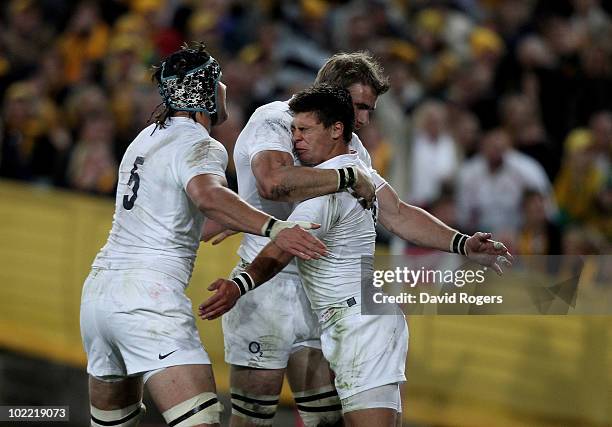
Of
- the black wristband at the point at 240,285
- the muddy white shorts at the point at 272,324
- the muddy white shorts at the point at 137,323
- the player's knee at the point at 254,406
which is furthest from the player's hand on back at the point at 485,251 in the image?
the muddy white shorts at the point at 137,323

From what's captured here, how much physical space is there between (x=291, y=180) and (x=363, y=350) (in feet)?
2.76

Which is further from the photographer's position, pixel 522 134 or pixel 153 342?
pixel 522 134

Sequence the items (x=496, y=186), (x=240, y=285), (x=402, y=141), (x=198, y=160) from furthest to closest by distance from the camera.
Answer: (x=402, y=141) → (x=496, y=186) → (x=198, y=160) → (x=240, y=285)

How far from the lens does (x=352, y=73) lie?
19.4 ft

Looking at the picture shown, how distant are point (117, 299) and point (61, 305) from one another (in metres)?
4.10

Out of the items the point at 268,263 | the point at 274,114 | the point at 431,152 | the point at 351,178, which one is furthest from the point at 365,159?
the point at 431,152

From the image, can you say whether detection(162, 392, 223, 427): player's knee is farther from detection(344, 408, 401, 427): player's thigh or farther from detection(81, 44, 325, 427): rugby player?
detection(344, 408, 401, 427): player's thigh

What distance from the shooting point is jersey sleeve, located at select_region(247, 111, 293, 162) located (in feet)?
18.6

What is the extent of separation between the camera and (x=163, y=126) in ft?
18.3

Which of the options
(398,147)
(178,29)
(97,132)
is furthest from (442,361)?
(178,29)

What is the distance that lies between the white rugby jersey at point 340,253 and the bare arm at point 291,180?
5 cm

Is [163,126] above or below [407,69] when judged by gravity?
below

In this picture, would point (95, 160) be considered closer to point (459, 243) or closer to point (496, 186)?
point (496, 186)

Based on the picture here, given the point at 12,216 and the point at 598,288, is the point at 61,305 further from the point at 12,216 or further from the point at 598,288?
the point at 598,288
